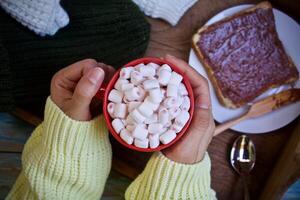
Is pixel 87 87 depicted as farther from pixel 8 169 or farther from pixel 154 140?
pixel 8 169

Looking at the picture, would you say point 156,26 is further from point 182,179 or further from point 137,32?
point 182,179

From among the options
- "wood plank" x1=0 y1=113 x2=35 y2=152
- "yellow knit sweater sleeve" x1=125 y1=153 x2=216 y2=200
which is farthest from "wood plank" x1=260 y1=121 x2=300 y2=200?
"wood plank" x1=0 y1=113 x2=35 y2=152

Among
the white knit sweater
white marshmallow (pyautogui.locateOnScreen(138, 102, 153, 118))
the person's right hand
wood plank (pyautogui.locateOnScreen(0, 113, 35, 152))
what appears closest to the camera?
white marshmallow (pyautogui.locateOnScreen(138, 102, 153, 118))

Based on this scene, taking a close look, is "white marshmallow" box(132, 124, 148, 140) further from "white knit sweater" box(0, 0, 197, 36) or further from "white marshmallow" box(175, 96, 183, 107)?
"white knit sweater" box(0, 0, 197, 36)

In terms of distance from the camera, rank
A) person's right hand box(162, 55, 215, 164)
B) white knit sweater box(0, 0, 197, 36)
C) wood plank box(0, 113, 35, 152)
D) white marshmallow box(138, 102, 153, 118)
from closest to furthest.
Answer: white marshmallow box(138, 102, 153, 118)
person's right hand box(162, 55, 215, 164)
white knit sweater box(0, 0, 197, 36)
wood plank box(0, 113, 35, 152)

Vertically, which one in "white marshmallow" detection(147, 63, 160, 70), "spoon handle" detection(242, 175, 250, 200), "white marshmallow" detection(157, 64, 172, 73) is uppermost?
"white marshmallow" detection(157, 64, 172, 73)

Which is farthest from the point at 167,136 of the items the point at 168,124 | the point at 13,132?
the point at 13,132
